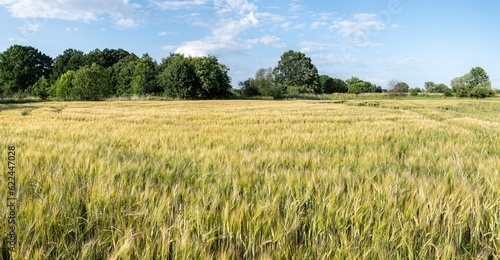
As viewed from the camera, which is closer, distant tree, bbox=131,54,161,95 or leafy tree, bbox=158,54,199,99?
leafy tree, bbox=158,54,199,99

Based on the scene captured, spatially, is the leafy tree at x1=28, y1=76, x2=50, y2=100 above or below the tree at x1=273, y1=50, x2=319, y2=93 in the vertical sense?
below

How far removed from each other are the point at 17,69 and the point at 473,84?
11888cm

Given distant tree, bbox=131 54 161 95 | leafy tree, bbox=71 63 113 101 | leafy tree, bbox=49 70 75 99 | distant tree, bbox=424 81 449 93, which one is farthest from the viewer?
distant tree, bbox=424 81 449 93

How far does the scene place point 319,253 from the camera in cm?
122

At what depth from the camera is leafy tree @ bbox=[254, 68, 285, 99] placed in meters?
68.8

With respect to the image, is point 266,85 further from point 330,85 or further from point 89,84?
point 330,85

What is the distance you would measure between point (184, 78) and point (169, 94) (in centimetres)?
420

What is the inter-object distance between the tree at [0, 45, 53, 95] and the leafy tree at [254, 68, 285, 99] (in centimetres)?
4995

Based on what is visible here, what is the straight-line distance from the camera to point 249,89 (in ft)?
244

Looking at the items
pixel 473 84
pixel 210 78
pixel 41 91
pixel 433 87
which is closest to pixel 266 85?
pixel 210 78

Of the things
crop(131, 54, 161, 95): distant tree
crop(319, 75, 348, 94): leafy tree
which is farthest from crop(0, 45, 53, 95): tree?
crop(319, 75, 348, 94): leafy tree

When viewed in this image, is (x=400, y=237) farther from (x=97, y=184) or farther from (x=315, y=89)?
(x=315, y=89)

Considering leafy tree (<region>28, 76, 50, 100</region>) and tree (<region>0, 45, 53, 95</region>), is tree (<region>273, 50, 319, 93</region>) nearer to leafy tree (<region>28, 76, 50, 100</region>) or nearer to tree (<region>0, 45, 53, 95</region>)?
leafy tree (<region>28, 76, 50, 100</region>)

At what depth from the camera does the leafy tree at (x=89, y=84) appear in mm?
45719
